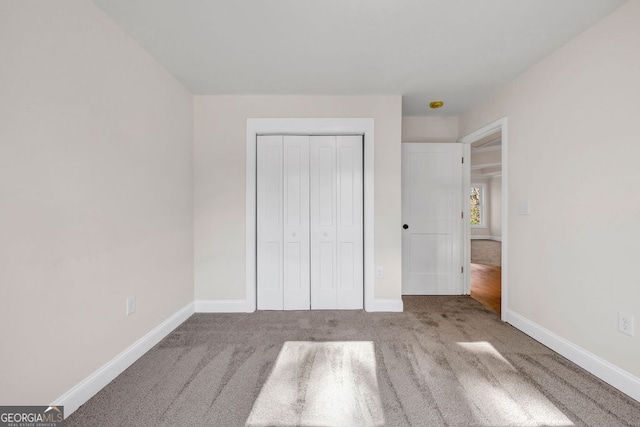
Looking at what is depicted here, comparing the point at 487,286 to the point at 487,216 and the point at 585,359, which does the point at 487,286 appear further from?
the point at 487,216

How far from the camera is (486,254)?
6.33 metres

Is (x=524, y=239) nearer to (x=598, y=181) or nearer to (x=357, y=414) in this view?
(x=598, y=181)

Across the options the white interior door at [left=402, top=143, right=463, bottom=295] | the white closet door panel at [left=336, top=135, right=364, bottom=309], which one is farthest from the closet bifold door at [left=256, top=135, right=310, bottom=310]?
the white interior door at [left=402, top=143, right=463, bottom=295]

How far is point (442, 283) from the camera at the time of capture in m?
3.47

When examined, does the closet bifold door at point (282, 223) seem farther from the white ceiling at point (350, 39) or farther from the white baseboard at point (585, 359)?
the white baseboard at point (585, 359)

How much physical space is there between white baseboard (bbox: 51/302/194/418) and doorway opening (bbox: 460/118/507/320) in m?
3.34

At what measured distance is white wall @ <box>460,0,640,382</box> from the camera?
1.60 meters

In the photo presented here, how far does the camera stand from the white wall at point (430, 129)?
11.7 ft

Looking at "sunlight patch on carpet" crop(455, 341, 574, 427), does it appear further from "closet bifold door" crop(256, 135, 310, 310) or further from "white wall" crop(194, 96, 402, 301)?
"closet bifold door" crop(256, 135, 310, 310)

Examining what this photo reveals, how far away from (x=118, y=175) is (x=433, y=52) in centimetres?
259

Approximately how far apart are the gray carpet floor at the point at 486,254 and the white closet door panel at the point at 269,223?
4697mm

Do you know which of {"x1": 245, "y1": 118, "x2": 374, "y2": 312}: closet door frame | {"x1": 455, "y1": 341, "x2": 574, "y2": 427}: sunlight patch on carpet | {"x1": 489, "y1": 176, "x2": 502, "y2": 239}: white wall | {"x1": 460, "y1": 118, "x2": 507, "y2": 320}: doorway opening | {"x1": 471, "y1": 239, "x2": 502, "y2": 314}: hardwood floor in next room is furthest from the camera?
{"x1": 489, "y1": 176, "x2": 502, "y2": 239}: white wall

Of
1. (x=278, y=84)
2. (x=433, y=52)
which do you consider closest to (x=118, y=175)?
(x=278, y=84)

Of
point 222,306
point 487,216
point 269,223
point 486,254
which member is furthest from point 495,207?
point 222,306
